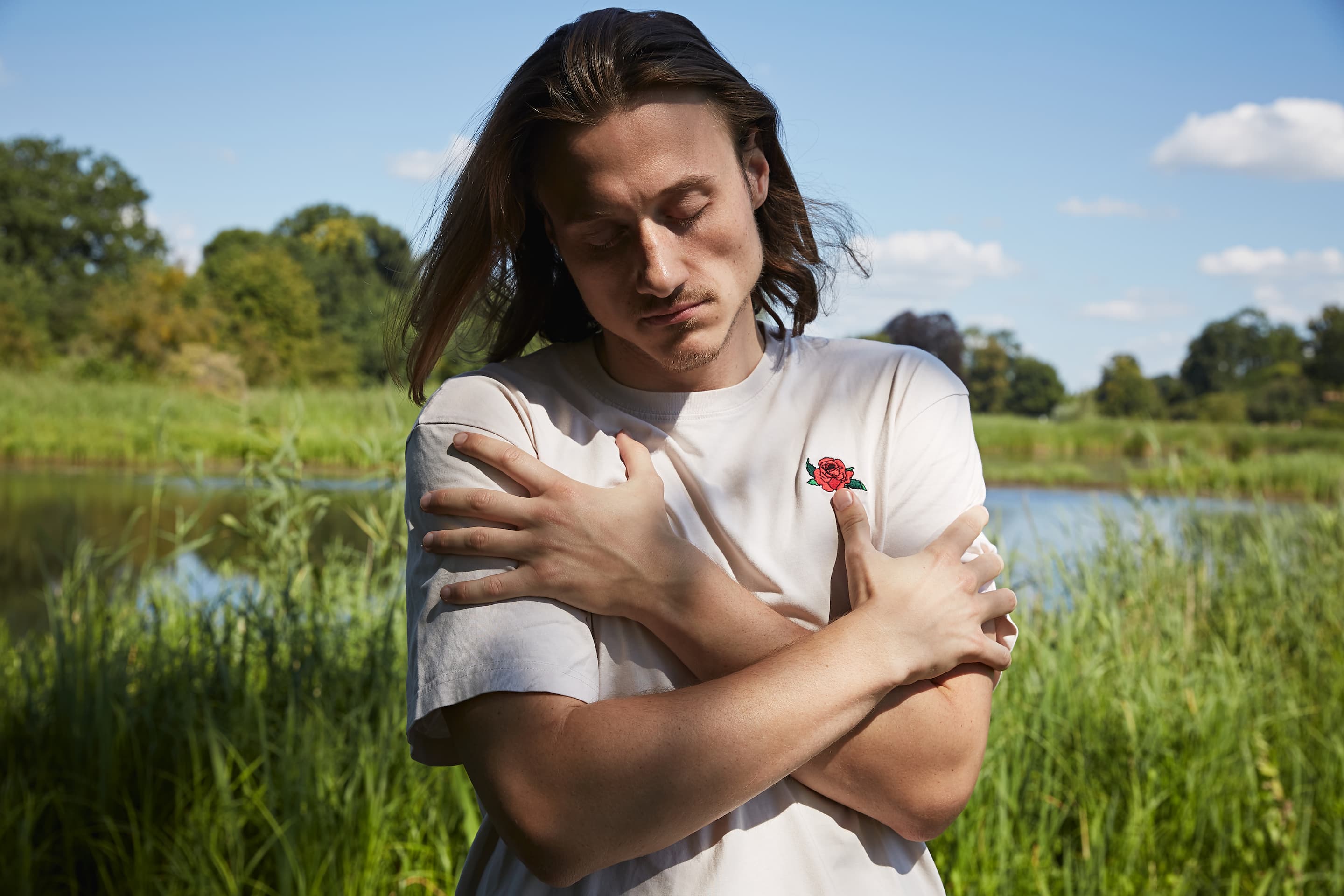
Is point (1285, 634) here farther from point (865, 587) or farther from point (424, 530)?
point (424, 530)

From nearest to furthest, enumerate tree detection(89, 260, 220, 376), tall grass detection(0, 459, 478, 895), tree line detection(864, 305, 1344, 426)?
1. tall grass detection(0, 459, 478, 895)
2. tree detection(89, 260, 220, 376)
3. tree line detection(864, 305, 1344, 426)

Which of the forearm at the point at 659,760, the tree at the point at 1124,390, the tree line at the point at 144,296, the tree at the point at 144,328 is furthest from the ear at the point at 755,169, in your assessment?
the tree at the point at 1124,390

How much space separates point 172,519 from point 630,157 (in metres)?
10.9

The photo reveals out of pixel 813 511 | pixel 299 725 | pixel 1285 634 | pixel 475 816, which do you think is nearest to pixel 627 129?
pixel 813 511

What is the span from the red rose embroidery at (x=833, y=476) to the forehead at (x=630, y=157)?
348 mm

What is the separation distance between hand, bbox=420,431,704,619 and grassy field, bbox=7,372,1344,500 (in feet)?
6.90

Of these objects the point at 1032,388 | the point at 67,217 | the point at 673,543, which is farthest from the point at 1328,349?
the point at 67,217

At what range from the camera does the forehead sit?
3.53 ft

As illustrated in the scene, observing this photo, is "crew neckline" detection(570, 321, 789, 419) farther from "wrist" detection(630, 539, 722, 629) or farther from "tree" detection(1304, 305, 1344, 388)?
"tree" detection(1304, 305, 1344, 388)

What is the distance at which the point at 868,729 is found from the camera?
0.96 m

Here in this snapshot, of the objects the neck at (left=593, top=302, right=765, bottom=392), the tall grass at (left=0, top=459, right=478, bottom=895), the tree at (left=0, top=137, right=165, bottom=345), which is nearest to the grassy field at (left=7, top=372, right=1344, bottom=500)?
the tall grass at (left=0, top=459, right=478, bottom=895)

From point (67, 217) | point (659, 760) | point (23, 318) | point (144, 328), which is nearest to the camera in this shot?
point (659, 760)

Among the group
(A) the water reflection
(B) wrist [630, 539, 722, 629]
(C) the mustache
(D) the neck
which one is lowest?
(A) the water reflection

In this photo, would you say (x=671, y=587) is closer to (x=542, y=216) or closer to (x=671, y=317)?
(x=671, y=317)
